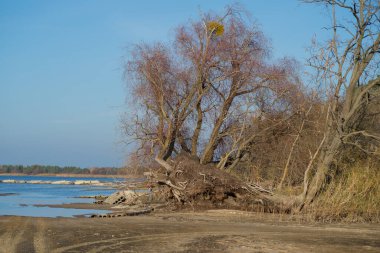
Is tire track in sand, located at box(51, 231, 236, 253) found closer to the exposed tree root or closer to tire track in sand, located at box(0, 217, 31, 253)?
tire track in sand, located at box(0, 217, 31, 253)

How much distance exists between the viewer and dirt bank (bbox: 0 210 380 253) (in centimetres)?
1149

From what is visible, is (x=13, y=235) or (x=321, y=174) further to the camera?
(x=321, y=174)

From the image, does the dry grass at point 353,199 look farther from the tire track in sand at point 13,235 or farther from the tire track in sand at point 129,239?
the tire track in sand at point 13,235

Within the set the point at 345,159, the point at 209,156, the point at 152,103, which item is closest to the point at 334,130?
the point at 345,159

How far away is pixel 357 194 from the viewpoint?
63.5 feet

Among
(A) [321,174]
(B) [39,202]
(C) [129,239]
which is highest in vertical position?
(A) [321,174]

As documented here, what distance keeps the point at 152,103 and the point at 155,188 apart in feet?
16.7

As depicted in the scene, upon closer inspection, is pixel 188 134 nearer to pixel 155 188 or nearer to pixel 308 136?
pixel 155 188

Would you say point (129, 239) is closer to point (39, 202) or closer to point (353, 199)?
point (353, 199)

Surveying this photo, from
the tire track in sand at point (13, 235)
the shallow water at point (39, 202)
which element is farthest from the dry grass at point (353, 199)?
the tire track in sand at point (13, 235)

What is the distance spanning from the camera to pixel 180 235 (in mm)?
13539

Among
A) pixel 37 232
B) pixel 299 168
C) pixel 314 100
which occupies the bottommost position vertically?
pixel 37 232

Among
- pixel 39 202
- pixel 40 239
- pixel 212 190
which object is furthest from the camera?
pixel 39 202

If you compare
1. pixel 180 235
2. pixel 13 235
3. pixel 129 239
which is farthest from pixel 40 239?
pixel 180 235
